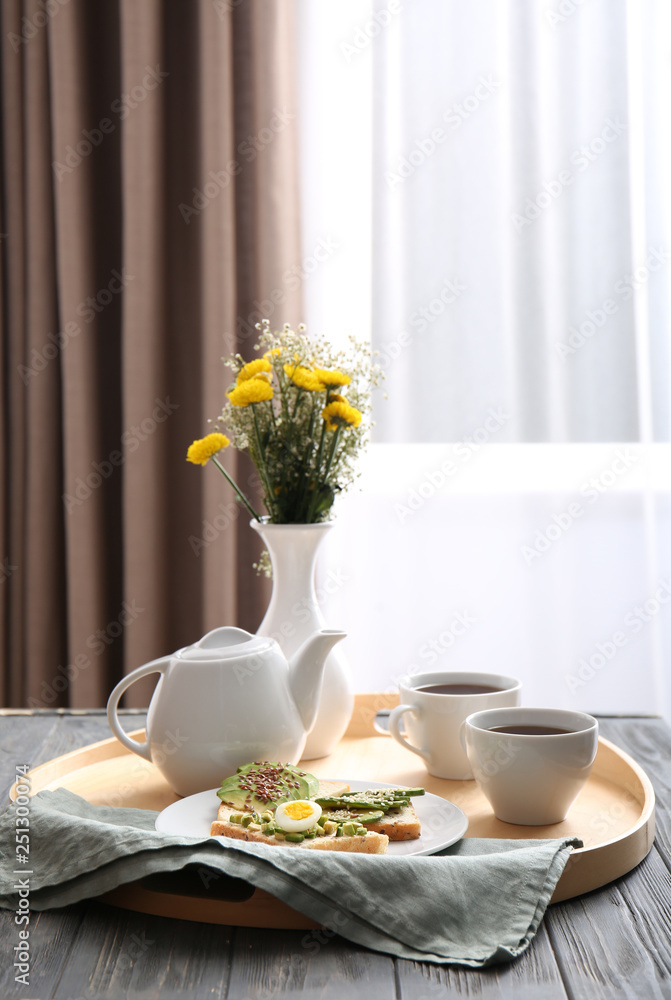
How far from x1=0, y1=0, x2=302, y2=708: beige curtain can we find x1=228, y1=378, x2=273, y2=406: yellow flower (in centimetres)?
116

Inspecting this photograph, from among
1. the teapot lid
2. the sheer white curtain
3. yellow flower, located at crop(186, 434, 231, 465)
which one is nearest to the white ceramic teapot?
the teapot lid

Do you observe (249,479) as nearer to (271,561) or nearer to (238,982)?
(271,561)

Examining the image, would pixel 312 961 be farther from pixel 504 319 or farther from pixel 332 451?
pixel 504 319

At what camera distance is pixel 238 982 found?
1.74 ft

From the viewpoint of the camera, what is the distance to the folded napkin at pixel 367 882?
1.86 ft

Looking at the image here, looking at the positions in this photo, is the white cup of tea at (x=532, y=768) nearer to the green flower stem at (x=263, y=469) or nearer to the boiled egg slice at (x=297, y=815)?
the boiled egg slice at (x=297, y=815)

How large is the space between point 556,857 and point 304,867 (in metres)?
0.18

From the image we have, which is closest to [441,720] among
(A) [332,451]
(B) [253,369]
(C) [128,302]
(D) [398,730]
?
(D) [398,730]

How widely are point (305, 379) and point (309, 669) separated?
0.98 ft

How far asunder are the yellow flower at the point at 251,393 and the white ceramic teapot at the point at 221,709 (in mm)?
237

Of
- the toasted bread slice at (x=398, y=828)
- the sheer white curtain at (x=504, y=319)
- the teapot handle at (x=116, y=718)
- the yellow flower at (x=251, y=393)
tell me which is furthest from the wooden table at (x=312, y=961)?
the sheer white curtain at (x=504, y=319)

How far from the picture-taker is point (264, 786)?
742mm

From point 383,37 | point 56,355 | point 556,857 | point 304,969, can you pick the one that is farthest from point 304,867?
point 383,37

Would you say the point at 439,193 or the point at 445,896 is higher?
the point at 439,193
